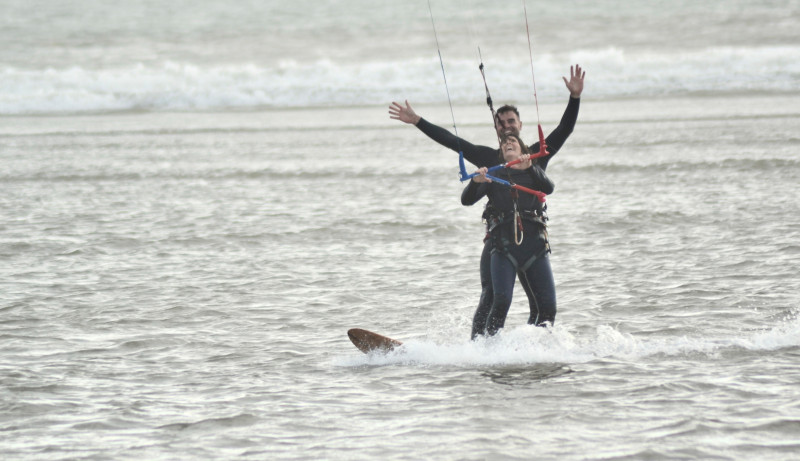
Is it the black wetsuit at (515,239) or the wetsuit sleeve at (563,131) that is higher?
the wetsuit sleeve at (563,131)

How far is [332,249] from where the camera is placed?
13023mm

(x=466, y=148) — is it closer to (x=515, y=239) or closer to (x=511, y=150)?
(x=511, y=150)

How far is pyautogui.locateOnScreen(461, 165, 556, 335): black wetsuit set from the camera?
7.36 m

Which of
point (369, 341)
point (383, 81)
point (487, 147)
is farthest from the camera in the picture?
point (383, 81)

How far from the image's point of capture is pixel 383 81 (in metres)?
49.9

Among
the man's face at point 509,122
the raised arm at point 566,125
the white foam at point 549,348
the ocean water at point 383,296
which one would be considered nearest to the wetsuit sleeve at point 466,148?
the man's face at point 509,122

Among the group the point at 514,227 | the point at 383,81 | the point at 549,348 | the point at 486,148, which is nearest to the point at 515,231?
the point at 514,227

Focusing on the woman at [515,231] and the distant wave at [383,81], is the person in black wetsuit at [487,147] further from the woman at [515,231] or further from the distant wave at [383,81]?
the distant wave at [383,81]

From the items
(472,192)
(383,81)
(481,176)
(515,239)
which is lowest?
(515,239)

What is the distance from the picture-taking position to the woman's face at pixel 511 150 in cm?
731

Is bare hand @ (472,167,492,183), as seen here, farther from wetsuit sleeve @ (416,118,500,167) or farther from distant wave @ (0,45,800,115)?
distant wave @ (0,45,800,115)

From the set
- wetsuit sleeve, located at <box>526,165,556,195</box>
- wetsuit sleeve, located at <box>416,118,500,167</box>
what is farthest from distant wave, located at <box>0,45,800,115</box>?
wetsuit sleeve, located at <box>526,165,556,195</box>

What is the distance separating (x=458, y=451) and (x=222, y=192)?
538 inches

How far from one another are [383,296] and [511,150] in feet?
11.2
